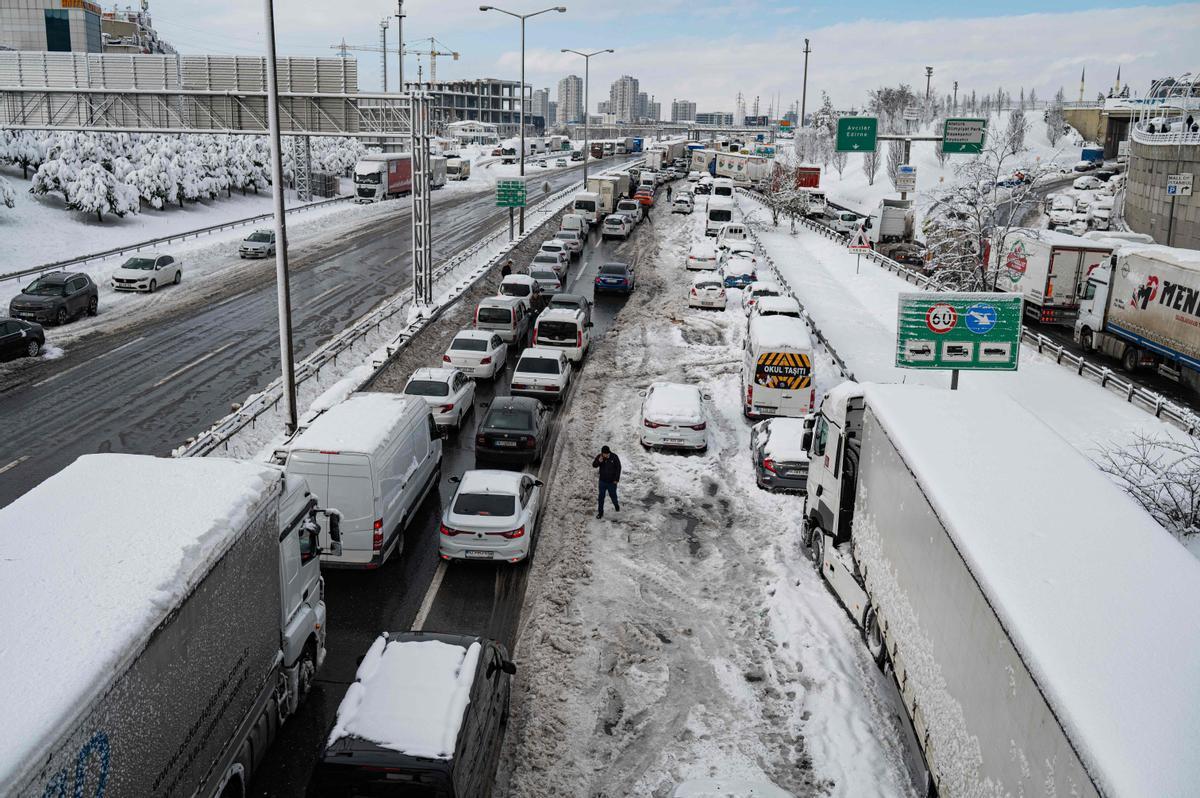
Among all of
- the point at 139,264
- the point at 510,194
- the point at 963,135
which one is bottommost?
the point at 139,264

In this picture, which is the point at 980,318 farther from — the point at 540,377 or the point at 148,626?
the point at 148,626

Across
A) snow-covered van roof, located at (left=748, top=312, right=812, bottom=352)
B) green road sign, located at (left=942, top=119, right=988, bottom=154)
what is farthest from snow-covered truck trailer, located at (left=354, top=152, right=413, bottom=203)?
snow-covered van roof, located at (left=748, top=312, right=812, bottom=352)

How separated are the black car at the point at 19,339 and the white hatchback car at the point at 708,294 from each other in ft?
73.0

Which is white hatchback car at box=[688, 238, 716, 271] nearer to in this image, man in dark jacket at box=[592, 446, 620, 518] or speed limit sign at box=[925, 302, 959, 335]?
speed limit sign at box=[925, 302, 959, 335]

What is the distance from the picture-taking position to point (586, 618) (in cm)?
1343

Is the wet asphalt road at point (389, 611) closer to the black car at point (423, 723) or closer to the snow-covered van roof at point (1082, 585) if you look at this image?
the black car at point (423, 723)

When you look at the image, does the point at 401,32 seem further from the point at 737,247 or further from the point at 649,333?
the point at 649,333

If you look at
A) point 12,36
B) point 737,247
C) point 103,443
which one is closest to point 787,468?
point 103,443

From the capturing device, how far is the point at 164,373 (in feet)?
85.5

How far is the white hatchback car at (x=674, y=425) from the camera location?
66.7 feet

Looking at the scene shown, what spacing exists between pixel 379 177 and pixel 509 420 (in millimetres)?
58951

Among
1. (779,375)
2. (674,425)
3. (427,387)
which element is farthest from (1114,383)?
(427,387)

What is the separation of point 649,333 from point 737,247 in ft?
59.6

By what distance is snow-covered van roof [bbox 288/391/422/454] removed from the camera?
553 inches
